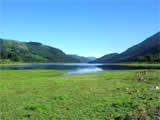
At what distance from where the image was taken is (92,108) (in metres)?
13.1

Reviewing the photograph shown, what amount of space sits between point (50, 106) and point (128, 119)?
8.53 meters

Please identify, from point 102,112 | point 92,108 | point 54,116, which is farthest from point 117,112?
point 54,116

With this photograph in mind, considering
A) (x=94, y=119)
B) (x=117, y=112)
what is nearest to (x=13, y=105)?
(x=94, y=119)

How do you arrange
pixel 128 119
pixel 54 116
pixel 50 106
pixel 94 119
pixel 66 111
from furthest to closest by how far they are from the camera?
pixel 50 106 → pixel 66 111 → pixel 54 116 → pixel 94 119 → pixel 128 119

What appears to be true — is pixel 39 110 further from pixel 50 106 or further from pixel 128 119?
pixel 128 119

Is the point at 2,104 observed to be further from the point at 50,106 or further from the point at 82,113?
the point at 82,113

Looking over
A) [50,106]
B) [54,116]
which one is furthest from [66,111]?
[50,106]

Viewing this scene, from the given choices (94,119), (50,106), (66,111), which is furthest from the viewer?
(50,106)

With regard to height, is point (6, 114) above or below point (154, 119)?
below

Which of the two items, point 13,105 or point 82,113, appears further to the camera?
point 13,105

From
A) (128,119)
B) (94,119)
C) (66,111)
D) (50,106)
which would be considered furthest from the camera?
(50,106)

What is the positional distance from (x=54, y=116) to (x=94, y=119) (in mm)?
3680

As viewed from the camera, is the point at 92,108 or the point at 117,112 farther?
the point at 92,108

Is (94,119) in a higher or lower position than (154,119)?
lower
